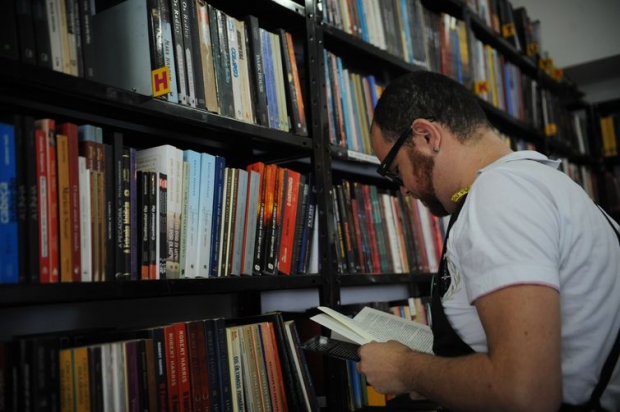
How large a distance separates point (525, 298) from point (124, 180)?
2.47 ft

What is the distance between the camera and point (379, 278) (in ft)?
5.65

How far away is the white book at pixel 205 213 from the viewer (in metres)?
1.21

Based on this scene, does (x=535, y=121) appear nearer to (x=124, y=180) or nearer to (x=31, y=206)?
(x=124, y=180)

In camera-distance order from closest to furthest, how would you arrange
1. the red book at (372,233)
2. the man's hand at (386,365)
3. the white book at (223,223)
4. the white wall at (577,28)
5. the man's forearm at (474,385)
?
1. the man's forearm at (474,385)
2. the man's hand at (386,365)
3. the white book at (223,223)
4. the red book at (372,233)
5. the white wall at (577,28)

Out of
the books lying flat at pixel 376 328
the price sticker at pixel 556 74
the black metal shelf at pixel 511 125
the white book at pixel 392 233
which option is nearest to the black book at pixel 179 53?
the books lying flat at pixel 376 328

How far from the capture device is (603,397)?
96 centimetres

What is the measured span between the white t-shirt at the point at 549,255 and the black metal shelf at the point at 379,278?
23.7 inches

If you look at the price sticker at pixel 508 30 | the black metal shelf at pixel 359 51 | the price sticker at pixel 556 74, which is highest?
the price sticker at pixel 508 30

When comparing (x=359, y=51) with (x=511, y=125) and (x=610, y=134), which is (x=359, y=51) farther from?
(x=610, y=134)

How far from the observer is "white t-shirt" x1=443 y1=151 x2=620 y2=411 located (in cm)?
85

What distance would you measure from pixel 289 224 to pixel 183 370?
1.65ft

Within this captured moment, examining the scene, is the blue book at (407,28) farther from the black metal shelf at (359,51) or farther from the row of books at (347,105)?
the row of books at (347,105)

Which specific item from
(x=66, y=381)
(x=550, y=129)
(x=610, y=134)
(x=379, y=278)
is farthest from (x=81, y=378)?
(x=610, y=134)

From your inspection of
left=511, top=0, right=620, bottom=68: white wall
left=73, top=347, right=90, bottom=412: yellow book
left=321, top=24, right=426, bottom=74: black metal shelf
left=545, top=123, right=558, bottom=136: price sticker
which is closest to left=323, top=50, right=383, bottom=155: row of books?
left=321, top=24, right=426, bottom=74: black metal shelf
